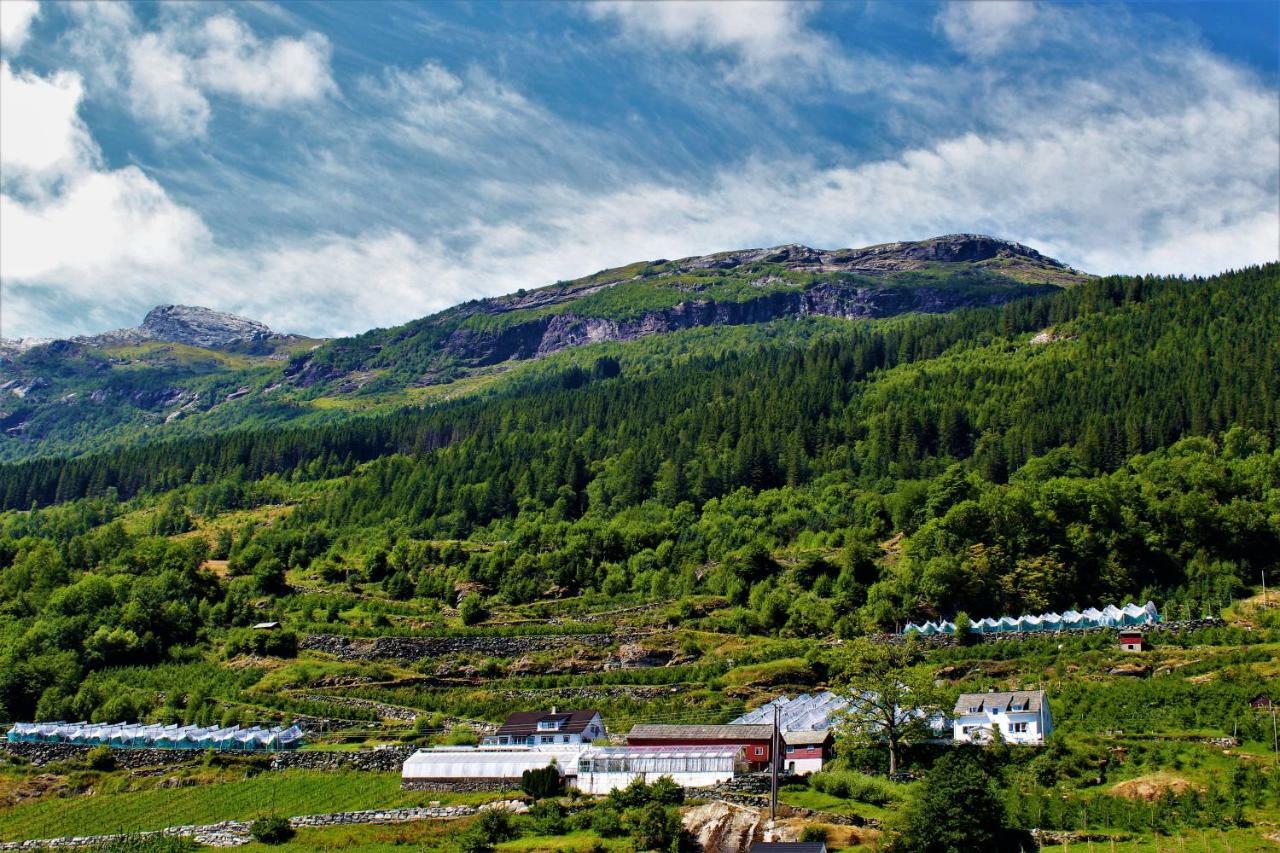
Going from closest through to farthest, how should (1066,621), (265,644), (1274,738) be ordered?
(1274,738), (1066,621), (265,644)

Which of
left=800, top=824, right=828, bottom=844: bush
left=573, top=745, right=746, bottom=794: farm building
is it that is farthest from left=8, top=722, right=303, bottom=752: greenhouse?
left=800, top=824, right=828, bottom=844: bush

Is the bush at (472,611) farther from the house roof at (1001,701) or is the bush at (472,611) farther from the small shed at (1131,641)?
the small shed at (1131,641)

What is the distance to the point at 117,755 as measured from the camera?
75938 mm

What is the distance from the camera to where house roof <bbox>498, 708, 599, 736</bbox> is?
71062mm

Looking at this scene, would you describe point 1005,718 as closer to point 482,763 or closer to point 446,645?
point 482,763

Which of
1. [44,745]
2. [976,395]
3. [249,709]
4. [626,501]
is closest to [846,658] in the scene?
[249,709]

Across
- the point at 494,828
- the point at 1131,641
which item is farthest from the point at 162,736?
the point at 1131,641

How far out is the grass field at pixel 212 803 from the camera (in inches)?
2427

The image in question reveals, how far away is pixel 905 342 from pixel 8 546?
440ft

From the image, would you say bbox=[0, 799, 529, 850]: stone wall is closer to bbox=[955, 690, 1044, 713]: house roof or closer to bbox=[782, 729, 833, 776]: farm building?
bbox=[782, 729, 833, 776]: farm building

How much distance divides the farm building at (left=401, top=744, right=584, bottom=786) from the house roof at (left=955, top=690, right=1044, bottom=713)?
22257 millimetres

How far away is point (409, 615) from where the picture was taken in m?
114

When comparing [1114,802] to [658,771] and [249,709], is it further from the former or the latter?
[249,709]

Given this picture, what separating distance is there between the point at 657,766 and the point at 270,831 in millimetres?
19276
